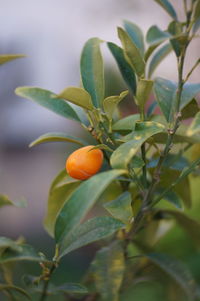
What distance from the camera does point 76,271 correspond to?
5.94ft

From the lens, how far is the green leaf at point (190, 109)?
2.06 ft

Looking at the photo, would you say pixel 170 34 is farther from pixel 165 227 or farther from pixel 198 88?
pixel 165 227

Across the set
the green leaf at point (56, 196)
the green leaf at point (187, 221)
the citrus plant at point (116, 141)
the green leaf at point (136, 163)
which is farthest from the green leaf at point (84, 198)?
the green leaf at point (187, 221)

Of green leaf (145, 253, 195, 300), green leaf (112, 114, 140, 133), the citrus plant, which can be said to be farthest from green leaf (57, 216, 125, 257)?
green leaf (145, 253, 195, 300)

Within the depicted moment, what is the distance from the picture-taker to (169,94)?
63cm

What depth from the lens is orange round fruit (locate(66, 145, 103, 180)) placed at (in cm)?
57

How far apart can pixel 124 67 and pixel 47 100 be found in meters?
0.12

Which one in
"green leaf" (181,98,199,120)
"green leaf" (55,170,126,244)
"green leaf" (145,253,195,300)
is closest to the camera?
"green leaf" (55,170,126,244)

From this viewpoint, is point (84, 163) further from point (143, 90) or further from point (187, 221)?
point (187, 221)

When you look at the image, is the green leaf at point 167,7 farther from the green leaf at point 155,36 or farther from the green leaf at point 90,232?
the green leaf at point 90,232

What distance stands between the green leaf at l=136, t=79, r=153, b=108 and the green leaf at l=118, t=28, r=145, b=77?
26mm

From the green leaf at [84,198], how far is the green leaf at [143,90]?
0.16 metres

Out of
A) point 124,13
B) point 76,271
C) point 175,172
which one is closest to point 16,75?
point 76,271

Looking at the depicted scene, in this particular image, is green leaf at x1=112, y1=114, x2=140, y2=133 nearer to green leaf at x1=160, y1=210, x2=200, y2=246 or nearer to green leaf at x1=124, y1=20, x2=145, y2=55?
green leaf at x1=124, y1=20, x2=145, y2=55
